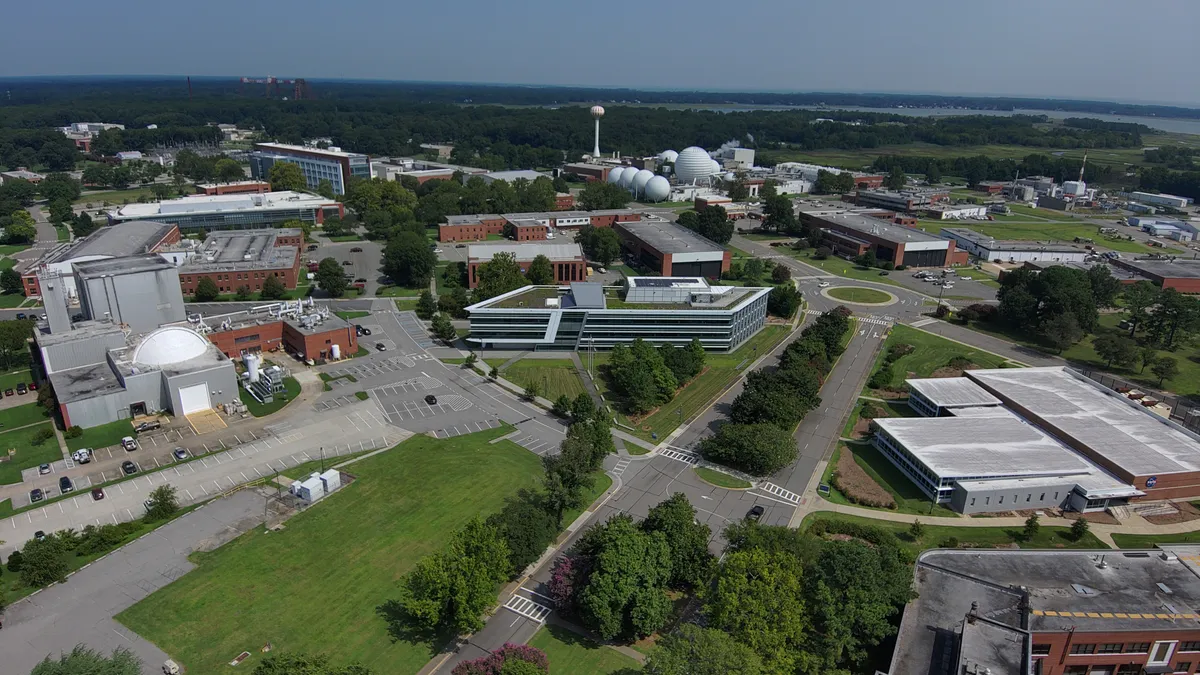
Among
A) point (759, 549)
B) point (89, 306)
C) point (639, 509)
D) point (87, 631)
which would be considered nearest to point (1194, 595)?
point (759, 549)

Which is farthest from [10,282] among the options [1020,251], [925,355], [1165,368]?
[1020,251]

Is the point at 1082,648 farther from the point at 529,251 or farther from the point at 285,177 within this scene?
the point at 285,177

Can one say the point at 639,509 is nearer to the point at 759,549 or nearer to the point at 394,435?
the point at 759,549

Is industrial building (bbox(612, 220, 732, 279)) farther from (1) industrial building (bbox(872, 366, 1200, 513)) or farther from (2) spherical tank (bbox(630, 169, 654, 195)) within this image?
(2) spherical tank (bbox(630, 169, 654, 195))

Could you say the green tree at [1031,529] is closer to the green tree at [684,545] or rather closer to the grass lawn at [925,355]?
the green tree at [684,545]

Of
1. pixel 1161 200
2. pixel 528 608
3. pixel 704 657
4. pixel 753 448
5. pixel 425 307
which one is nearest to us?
pixel 704 657

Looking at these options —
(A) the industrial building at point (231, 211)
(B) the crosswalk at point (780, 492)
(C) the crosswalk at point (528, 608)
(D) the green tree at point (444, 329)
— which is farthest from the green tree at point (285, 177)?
(C) the crosswalk at point (528, 608)
